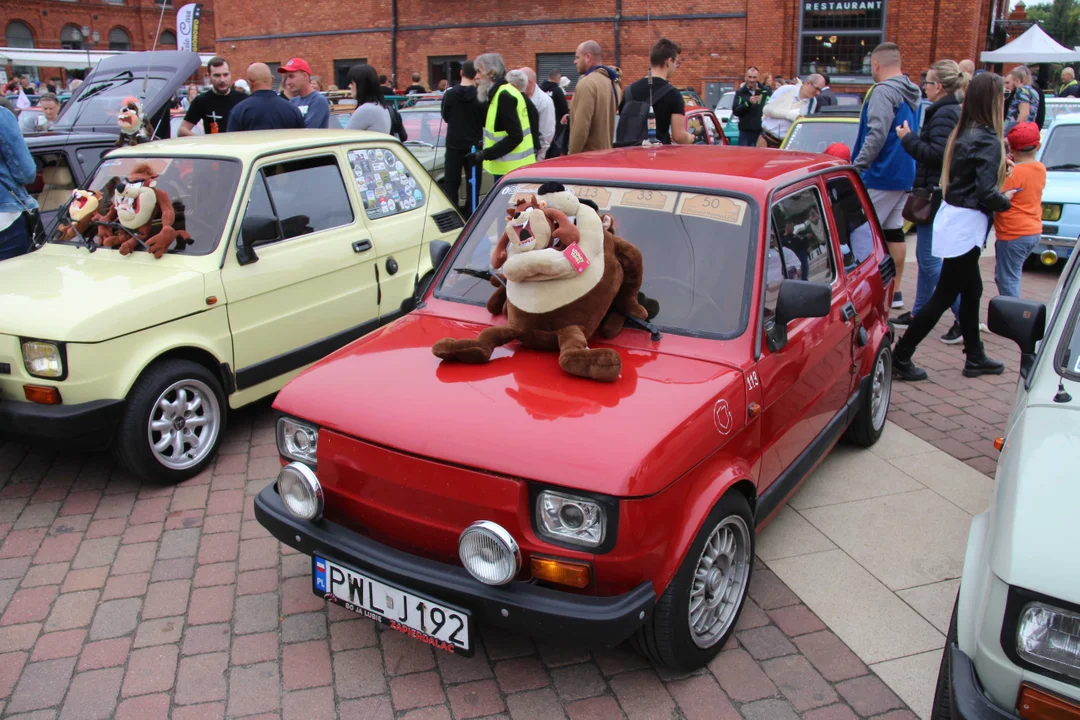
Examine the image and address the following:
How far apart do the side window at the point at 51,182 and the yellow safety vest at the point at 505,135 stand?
357cm

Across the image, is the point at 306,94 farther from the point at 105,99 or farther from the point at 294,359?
the point at 294,359

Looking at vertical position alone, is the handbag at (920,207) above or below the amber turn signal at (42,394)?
above

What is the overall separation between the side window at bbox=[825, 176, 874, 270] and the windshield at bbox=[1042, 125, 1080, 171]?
21.6 ft

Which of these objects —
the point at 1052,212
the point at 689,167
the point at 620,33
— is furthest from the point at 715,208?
the point at 620,33

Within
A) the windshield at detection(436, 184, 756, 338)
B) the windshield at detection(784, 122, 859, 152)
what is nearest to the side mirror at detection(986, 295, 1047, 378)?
the windshield at detection(436, 184, 756, 338)

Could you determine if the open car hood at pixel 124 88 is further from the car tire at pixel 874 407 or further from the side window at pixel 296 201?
the car tire at pixel 874 407

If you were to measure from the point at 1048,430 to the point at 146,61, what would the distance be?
28.0ft

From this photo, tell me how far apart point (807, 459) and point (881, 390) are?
4.81ft

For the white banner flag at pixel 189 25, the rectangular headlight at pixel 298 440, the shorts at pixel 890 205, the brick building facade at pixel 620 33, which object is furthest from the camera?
the brick building facade at pixel 620 33

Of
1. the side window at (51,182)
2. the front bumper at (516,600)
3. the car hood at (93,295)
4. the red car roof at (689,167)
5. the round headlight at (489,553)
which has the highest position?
the red car roof at (689,167)

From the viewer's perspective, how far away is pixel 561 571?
2.60 metres

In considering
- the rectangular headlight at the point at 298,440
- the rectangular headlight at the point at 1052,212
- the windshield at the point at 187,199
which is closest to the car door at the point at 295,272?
the windshield at the point at 187,199

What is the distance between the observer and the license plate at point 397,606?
2689mm

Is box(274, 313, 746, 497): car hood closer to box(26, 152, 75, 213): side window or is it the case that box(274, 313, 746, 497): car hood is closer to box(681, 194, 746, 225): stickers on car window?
box(681, 194, 746, 225): stickers on car window
